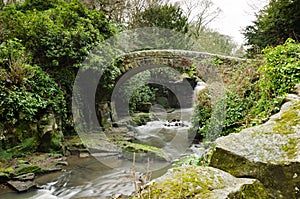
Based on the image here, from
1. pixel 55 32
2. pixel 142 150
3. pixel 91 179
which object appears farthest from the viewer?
pixel 55 32

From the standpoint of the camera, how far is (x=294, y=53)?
13.7ft

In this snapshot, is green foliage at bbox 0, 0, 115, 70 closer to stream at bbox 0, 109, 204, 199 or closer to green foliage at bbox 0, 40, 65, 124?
green foliage at bbox 0, 40, 65, 124

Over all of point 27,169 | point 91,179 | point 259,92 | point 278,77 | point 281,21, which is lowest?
point 91,179

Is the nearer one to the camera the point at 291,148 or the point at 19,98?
the point at 291,148

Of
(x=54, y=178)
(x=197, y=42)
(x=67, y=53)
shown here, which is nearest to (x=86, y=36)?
(x=67, y=53)

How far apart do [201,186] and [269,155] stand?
65 cm

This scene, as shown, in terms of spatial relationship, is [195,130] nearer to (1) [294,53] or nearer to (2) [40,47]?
(1) [294,53]

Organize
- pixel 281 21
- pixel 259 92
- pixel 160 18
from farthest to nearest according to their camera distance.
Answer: pixel 160 18
pixel 281 21
pixel 259 92

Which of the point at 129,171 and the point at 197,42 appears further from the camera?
the point at 197,42

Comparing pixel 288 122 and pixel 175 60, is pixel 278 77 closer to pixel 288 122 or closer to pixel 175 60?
pixel 288 122

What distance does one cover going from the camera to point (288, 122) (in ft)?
6.35

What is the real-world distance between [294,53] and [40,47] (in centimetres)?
688

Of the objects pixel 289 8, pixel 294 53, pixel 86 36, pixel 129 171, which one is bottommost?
pixel 129 171

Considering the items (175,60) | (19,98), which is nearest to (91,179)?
(19,98)
